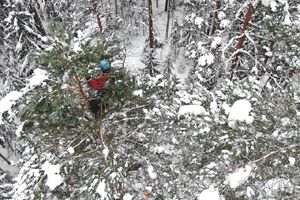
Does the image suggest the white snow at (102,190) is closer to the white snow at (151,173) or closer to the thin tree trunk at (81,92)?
the white snow at (151,173)

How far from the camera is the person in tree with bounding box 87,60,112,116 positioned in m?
7.78

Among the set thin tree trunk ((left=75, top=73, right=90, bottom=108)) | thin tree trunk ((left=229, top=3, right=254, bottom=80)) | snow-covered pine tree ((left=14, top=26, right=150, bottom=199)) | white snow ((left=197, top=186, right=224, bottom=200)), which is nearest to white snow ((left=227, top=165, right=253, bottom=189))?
white snow ((left=197, top=186, right=224, bottom=200))

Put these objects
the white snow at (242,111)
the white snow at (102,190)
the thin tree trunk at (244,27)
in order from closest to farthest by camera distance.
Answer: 1. the white snow at (242,111)
2. the white snow at (102,190)
3. the thin tree trunk at (244,27)

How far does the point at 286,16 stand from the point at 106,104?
21.0 feet

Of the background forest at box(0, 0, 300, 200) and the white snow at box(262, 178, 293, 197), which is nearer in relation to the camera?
the background forest at box(0, 0, 300, 200)

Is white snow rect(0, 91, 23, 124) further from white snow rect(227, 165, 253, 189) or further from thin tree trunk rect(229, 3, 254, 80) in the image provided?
thin tree trunk rect(229, 3, 254, 80)

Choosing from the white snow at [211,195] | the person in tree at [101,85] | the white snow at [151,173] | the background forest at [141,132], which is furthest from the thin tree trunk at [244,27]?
the white snow at [211,195]

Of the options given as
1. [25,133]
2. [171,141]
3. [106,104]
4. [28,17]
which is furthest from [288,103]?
[28,17]

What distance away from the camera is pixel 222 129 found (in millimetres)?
8531

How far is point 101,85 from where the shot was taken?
27.0 ft

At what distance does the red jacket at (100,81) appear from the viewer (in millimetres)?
7840

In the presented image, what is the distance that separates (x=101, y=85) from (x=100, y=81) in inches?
7.2

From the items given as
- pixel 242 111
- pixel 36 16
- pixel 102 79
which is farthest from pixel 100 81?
pixel 36 16

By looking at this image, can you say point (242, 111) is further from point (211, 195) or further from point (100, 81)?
point (100, 81)
